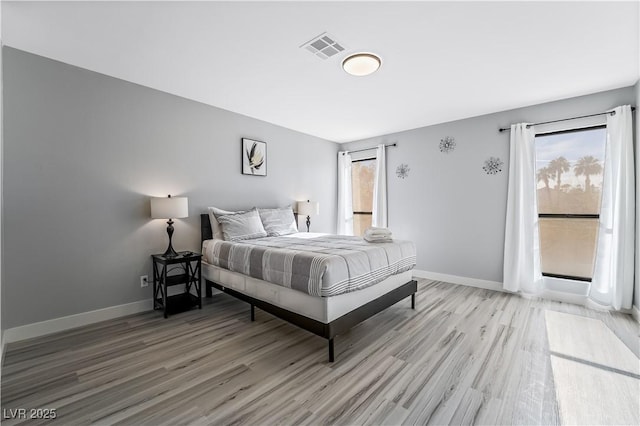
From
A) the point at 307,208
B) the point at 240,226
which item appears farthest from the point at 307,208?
the point at 240,226

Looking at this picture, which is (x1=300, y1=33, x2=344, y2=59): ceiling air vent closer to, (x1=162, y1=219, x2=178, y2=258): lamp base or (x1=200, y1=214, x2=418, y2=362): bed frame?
(x1=200, y1=214, x2=418, y2=362): bed frame

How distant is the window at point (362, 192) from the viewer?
5.78m

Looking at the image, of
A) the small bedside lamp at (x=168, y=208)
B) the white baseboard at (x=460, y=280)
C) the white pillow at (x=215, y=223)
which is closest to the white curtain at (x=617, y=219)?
the white baseboard at (x=460, y=280)

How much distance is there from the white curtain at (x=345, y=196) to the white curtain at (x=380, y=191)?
0.71 metres

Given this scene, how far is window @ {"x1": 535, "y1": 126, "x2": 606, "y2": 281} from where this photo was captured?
3426mm

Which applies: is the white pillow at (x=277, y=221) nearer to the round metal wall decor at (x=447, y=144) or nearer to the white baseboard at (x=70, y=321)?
the white baseboard at (x=70, y=321)

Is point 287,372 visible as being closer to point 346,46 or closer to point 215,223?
point 215,223

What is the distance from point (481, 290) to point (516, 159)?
1.93m

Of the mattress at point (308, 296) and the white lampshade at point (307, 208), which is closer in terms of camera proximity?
the mattress at point (308, 296)

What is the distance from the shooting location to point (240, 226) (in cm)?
363

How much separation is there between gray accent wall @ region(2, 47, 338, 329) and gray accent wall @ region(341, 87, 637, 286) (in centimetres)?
273

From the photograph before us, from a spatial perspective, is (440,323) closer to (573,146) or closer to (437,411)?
(437,411)

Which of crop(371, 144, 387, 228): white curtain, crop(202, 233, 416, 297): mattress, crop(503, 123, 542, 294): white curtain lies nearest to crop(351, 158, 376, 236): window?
crop(371, 144, 387, 228): white curtain

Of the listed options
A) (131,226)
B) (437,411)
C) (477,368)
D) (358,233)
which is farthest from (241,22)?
(358,233)
